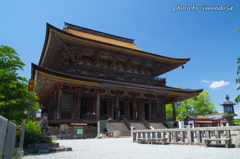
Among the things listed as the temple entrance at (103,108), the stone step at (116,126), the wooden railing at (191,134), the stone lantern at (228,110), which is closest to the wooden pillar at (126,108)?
the temple entrance at (103,108)

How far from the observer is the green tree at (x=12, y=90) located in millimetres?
8227

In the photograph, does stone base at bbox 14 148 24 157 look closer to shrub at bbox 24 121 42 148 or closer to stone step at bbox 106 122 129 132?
shrub at bbox 24 121 42 148

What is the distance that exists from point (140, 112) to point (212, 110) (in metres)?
28.4

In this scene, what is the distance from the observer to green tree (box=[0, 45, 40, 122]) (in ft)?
27.0

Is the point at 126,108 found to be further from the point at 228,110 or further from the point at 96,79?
the point at 228,110

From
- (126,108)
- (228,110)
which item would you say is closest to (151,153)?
(126,108)

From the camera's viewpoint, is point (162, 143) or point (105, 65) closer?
point (162, 143)

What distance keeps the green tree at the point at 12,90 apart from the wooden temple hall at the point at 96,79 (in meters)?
7.38

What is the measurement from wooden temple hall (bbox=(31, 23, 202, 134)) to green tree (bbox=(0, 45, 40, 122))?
7.38 metres

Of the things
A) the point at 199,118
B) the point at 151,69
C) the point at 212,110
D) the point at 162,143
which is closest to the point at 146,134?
the point at 162,143

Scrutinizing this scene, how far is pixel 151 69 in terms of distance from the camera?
92.5ft

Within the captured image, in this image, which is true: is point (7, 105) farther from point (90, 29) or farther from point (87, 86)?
point (90, 29)

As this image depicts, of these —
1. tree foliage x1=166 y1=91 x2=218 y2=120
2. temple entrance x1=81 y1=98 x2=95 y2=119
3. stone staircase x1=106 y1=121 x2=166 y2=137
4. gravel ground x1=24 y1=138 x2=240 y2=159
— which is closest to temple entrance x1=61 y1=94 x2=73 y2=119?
temple entrance x1=81 y1=98 x2=95 y2=119

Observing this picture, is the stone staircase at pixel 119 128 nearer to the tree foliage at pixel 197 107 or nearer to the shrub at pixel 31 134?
the shrub at pixel 31 134
